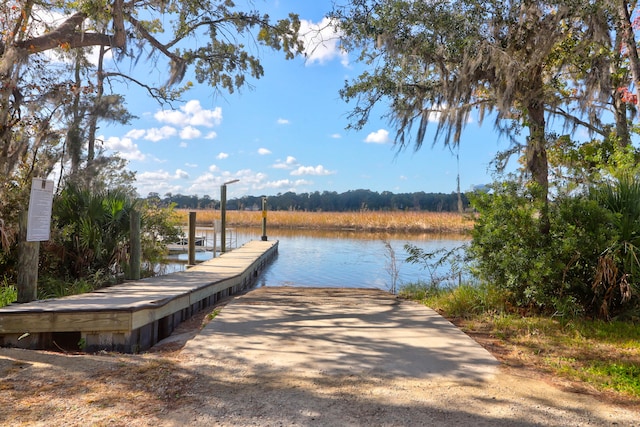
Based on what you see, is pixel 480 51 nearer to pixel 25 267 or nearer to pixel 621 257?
pixel 621 257

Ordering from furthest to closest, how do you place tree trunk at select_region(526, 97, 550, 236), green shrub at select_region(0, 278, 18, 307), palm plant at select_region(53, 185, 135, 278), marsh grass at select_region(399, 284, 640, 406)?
palm plant at select_region(53, 185, 135, 278)
tree trunk at select_region(526, 97, 550, 236)
green shrub at select_region(0, 278, 18, 307)
marsh grass at select_region(399, 284, 640, 406)

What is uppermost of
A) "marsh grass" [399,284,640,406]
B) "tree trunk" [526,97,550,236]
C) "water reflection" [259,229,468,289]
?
"tree trunk" [526,97,550,236]

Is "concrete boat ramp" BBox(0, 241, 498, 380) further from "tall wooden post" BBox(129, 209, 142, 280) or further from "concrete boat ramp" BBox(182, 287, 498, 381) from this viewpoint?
"tall wooden post" BBox(129, 209, 142, 280)

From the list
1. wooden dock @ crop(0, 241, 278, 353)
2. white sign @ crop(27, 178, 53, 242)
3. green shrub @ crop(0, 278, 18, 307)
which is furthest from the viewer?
green shrub @ crop(0, 278, 18, 307)

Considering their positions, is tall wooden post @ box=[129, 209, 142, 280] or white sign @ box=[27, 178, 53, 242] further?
tall wooden post @ box=[129, 209, 142, 280]

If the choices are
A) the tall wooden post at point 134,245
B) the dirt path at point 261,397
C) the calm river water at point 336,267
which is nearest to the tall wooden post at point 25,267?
the dirt path at point 261,397

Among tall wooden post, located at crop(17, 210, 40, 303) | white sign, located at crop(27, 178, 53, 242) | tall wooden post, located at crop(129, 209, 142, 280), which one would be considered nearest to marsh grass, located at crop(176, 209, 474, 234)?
tall wooden post, located at crop(129, 209, 142, 280)

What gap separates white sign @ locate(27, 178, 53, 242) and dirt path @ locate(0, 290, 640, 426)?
5.84 ft

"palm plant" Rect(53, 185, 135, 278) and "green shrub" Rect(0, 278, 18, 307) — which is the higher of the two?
"palm plant" Rect(53, 185, 135, 278)

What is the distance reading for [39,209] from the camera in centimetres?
511

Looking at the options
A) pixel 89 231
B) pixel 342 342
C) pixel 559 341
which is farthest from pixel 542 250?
pixel 89 231

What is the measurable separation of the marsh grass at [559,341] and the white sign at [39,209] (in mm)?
5062

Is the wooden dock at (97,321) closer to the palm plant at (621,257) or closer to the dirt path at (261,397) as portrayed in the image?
the dirt path at (261,397)

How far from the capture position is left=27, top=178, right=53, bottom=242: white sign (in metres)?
5.00
